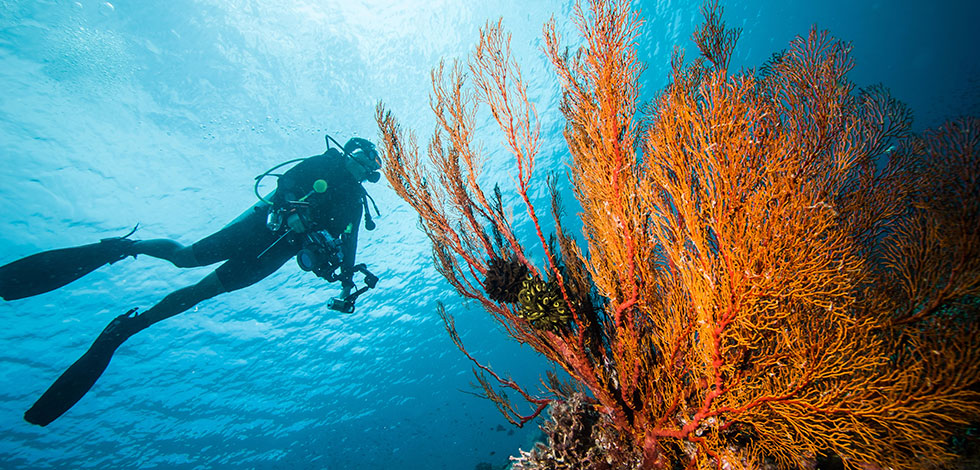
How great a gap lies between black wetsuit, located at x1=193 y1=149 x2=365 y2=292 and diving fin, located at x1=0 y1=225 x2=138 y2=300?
1.87m

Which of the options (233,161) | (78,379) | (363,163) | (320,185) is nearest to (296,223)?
(320,185)

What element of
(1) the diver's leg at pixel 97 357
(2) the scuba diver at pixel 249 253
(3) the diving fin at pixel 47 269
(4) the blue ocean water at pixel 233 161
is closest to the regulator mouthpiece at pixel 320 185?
(2) the scuba diver at pixel 249 253

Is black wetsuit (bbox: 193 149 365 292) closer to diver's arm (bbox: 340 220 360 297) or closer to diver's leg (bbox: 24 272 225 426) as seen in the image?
diver's arm (bbox: 340 220 360 297)

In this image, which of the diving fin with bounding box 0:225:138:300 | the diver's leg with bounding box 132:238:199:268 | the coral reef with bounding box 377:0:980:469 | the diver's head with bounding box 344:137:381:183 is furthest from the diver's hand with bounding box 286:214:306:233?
the coral reef with bounding box 377:0:980:469

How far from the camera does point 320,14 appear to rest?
43.2ft

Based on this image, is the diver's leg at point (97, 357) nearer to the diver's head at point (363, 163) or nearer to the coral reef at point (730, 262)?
the diver's head at point (363, 163)

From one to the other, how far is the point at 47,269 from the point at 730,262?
11.8 m

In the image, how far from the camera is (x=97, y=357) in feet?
23.0

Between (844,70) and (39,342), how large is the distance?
32.8 m

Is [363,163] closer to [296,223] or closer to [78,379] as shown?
[296,223]

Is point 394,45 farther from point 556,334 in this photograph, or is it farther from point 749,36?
point 749,36

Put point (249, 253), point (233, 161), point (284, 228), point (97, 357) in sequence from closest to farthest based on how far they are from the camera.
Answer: point (97, 357), point (284, 228), point (249, 253), point (233, 161)

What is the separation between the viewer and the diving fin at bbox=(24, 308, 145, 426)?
21.2 ft

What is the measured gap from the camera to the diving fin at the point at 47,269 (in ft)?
21.8
